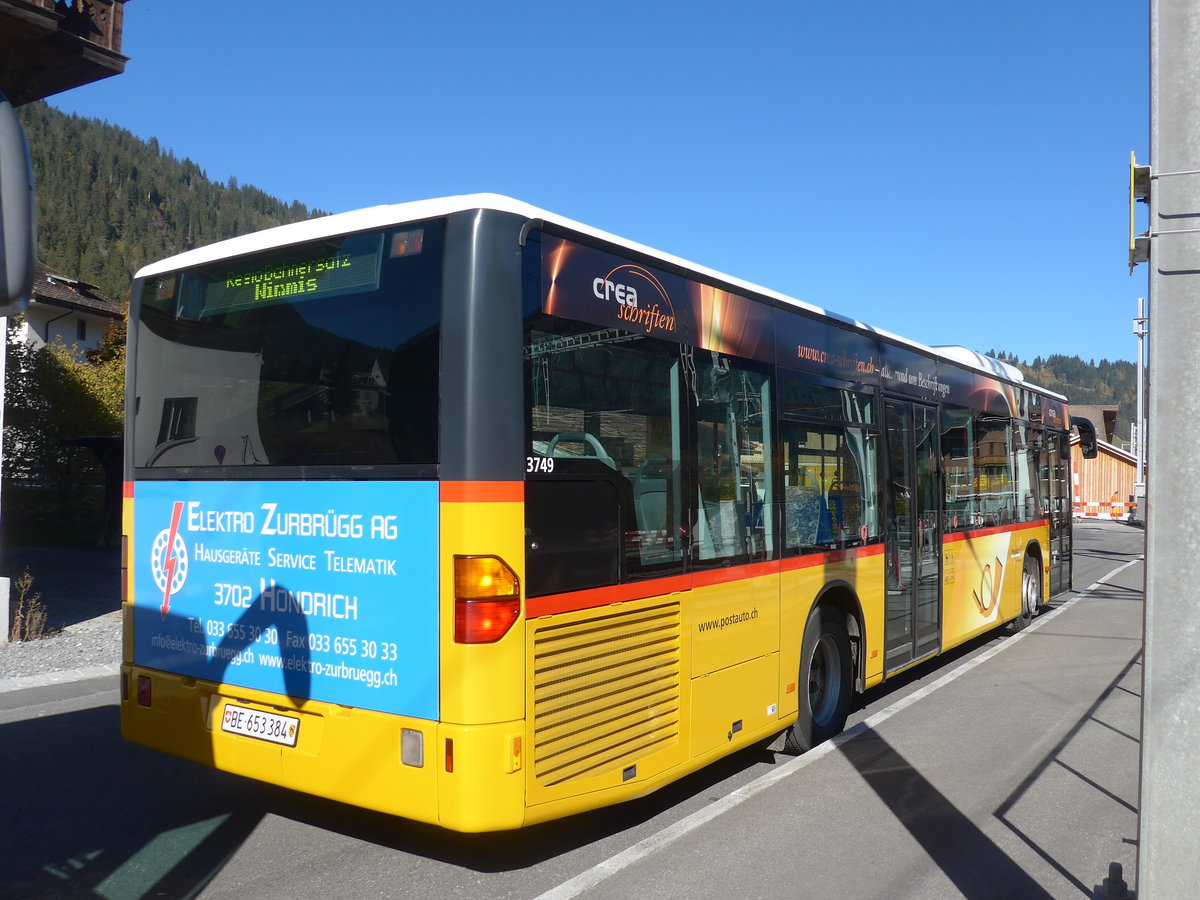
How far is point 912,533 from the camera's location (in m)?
8.62

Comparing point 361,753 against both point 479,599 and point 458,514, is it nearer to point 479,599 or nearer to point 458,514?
point 479,599

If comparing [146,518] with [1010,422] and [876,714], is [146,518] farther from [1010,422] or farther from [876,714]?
[1010,422]

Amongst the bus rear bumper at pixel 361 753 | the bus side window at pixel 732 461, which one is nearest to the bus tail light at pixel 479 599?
the bus rear bumper at pixel 361 753

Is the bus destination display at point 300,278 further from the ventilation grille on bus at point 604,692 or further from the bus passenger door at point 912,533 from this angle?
the bus passenger door at point 912,533

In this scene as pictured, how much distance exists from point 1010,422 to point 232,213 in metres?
144

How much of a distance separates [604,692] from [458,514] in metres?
1.19

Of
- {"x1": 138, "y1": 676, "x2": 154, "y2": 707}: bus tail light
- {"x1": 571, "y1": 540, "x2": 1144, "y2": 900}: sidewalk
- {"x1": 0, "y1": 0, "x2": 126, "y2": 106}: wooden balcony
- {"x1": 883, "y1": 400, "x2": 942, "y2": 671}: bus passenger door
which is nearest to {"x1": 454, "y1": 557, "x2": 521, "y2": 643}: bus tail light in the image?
{"x1": 571, "y1": 540, "x2": 1144, "y2": 900}: sidewalk

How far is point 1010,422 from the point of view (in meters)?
11.9

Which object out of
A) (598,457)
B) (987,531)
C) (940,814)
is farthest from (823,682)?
(987,531)

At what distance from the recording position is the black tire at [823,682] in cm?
677

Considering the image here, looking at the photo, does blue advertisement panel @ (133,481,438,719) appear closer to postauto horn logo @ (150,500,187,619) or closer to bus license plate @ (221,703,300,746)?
postauto horn logo @ (150,500,187,619)

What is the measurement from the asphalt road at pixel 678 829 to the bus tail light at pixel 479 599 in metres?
1.24

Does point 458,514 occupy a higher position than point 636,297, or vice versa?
point 636,297

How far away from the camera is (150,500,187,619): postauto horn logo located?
5293mm
